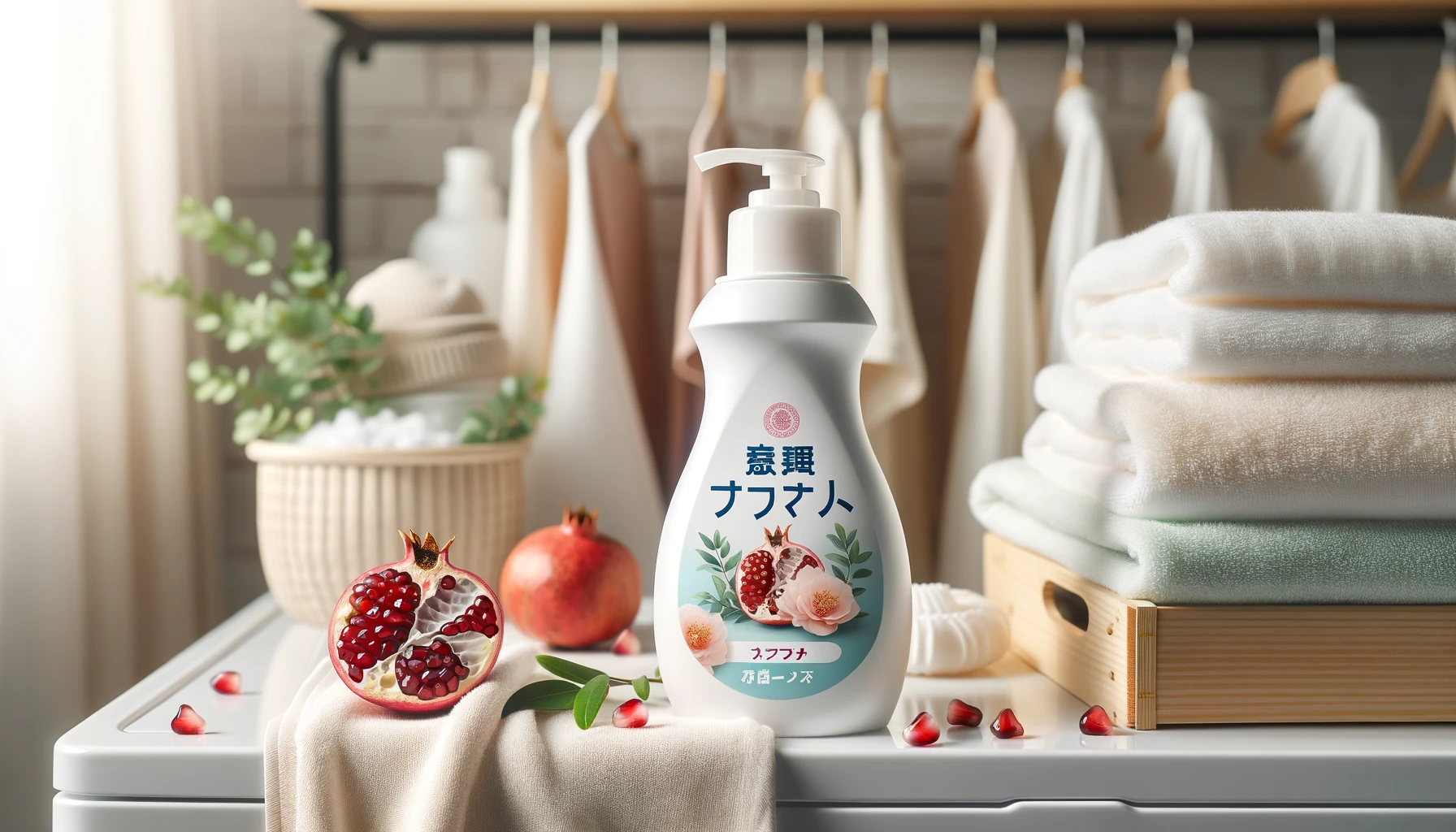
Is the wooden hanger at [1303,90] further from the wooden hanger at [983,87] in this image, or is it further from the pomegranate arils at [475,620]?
the pomegranate arils at [475,620]

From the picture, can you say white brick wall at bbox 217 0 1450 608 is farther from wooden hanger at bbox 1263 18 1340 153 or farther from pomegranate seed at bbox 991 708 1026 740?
pomegranate seed at bbox 991 708 1026 740

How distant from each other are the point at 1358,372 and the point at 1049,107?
673mm

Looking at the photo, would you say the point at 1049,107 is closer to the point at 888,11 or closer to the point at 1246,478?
the point at 888,11

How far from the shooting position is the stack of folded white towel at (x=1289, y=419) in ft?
1.69

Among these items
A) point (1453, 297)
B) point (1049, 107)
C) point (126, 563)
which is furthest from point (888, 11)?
point (126, 563)

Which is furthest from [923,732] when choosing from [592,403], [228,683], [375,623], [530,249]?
[530,249]

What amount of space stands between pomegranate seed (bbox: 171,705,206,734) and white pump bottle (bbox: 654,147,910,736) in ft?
0.78

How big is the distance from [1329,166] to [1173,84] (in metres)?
0.16

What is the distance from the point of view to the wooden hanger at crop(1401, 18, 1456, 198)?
93cm

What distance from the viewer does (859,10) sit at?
935mm

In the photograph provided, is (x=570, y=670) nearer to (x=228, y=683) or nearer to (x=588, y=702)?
(x=588, y=702)

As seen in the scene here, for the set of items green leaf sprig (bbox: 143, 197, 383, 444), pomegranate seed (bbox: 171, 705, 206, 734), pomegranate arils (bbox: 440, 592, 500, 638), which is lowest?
pomegranate seed (bbox: 171, 705, 206, 734)

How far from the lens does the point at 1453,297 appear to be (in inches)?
21.2

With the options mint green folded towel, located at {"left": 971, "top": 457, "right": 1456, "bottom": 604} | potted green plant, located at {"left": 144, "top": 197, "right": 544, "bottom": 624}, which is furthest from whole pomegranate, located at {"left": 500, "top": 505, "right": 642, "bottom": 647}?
mint green folded towel, located at {"left": 971, "top": 457, "right": 1456, "bottom": 604}
